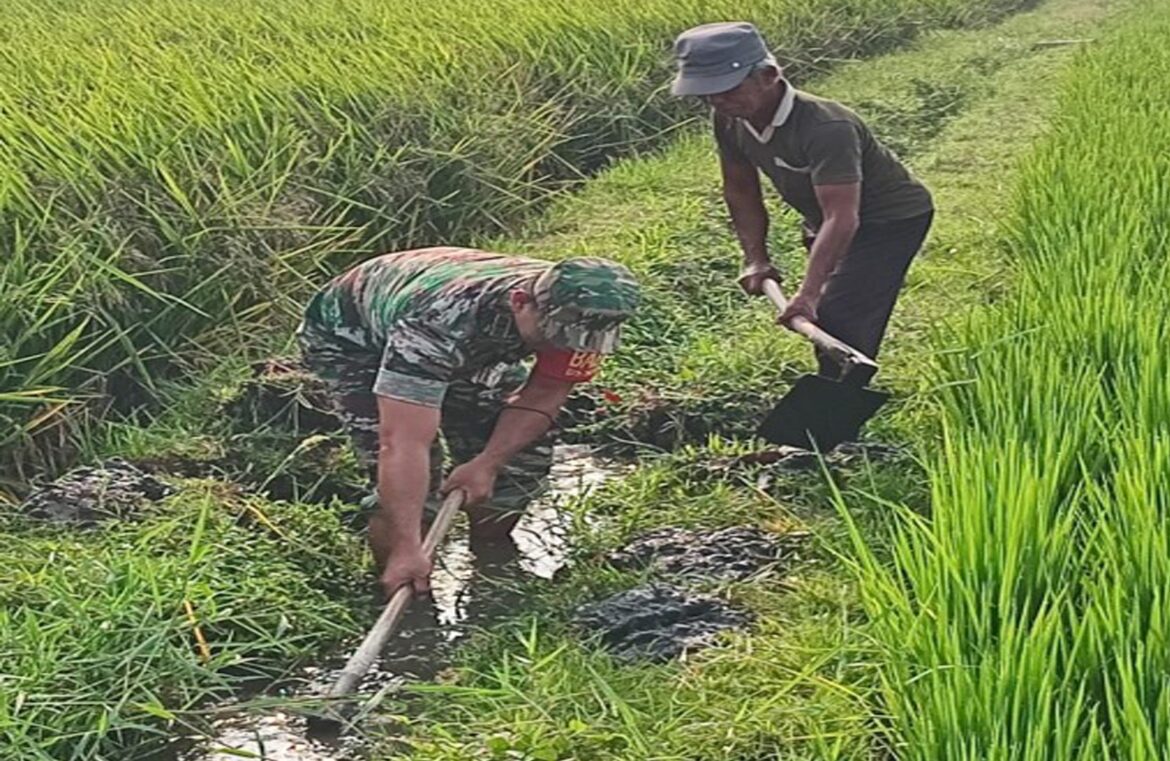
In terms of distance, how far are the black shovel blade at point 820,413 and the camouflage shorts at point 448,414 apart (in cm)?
55

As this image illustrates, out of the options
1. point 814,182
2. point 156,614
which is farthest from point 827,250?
point 156,614

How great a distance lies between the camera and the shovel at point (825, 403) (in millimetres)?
3555

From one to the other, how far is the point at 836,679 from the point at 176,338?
263 centimetres

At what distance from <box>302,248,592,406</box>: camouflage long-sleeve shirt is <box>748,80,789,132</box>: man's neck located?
2.26 feet

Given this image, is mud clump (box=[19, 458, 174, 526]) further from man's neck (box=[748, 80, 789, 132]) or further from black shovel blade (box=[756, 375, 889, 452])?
man's neck (box=[748, 80, 789, 132])

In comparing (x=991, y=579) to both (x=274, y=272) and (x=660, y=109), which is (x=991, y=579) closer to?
(x=274, y=272)

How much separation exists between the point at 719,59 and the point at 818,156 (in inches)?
13.0

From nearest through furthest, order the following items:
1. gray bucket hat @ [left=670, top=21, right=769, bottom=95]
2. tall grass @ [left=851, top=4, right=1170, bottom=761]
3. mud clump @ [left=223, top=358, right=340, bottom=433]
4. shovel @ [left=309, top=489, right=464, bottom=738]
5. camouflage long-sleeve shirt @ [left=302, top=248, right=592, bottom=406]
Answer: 1. tall grass @ [left=851, top=4, right=1170, bottom=761]
2. shovel @ [left=309, top=489, right=464, bottom=738]
3. camouflage long-sleeve shirt @ [left=302, top=248, right=592, bottom=406]
4. gray bucket hat @ [left=670, top=21, right=769, bottom=95]
5. mud clump @ [left=223, top=358, right=340, bottom=433]

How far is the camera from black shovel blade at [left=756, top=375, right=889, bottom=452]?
11.9 feet

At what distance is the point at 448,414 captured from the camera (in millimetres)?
3678

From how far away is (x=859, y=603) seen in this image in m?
2.92

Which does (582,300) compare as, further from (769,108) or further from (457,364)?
(769,108)

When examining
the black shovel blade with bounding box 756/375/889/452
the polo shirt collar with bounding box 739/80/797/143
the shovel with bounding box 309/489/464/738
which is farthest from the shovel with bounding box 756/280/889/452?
the shovel with bounding box 309/489/464/738

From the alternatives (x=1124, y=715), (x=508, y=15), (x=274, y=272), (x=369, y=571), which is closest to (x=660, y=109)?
(x=508, y=15)
